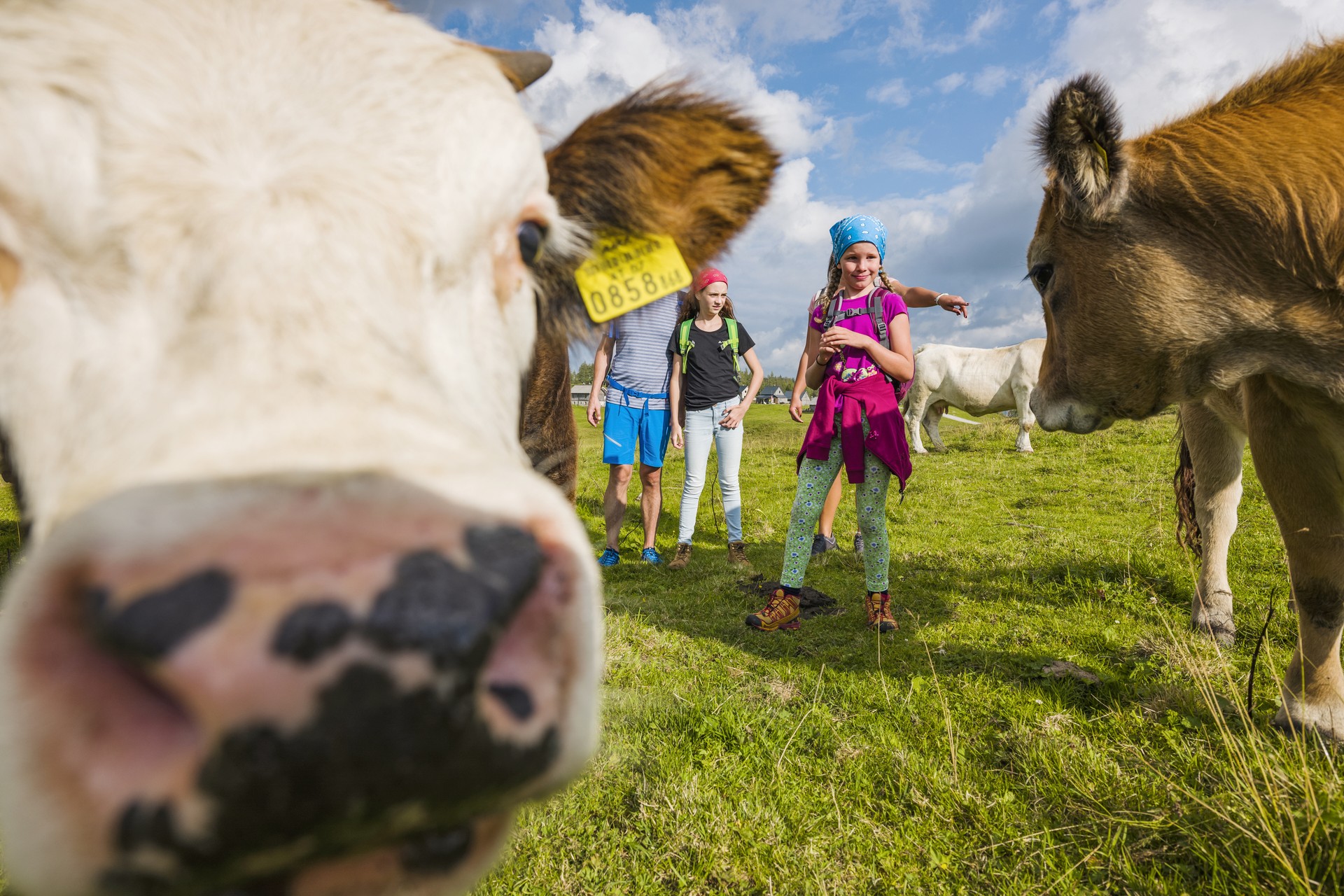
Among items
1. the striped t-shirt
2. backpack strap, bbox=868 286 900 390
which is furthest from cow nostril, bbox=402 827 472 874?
the striped t-shirt

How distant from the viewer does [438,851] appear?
87cm

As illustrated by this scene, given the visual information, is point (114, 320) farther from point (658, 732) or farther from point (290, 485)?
point (658, 732)

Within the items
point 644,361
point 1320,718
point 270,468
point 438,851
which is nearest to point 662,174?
point 270,468

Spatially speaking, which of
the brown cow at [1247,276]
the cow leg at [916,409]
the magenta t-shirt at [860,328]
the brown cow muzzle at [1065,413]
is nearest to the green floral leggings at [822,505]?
the magenta t-shirt at [860,328]

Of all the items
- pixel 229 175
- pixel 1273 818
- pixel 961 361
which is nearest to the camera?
pixel 229 175

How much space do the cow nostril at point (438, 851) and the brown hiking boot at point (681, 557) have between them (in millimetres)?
5124

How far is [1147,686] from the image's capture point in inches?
124

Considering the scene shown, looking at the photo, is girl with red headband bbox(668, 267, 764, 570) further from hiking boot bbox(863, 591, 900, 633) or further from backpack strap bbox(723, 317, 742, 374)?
hiking boot bbox(863, 591, 900, 633)

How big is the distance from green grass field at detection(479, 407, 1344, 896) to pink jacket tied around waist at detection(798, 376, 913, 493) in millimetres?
1000

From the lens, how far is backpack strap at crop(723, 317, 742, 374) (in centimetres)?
618

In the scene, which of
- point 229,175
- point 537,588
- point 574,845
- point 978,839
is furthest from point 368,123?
point 978,839

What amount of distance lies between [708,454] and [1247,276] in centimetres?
394

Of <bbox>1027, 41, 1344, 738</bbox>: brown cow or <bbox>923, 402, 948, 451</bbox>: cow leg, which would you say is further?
<bbox>923, 402, 948, 451</bbox>: cow leg

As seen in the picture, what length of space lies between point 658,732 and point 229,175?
8.99 ft
